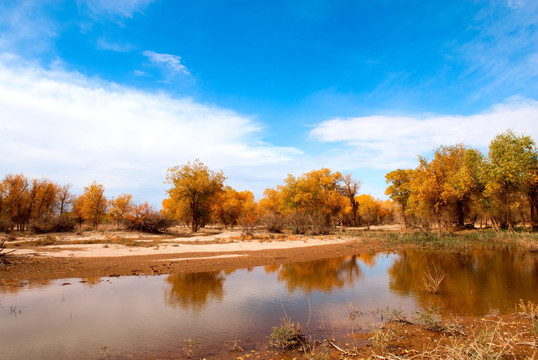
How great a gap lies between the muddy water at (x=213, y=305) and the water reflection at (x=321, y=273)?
0.06 m

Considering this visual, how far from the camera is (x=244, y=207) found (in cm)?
7375

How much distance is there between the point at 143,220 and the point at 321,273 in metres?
31.8

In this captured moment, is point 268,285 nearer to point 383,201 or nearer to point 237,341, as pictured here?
point 237,341

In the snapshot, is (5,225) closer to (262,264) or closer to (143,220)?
(143,220)

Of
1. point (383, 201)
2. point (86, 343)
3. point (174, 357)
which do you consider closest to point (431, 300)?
point (174, 357)

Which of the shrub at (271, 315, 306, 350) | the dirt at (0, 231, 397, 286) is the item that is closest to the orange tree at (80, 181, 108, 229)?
the dirt at (0, 231, 397, 286)

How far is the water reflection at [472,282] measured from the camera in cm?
1008

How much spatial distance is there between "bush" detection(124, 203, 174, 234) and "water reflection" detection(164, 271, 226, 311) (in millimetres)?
28581

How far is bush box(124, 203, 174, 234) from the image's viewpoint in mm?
41125

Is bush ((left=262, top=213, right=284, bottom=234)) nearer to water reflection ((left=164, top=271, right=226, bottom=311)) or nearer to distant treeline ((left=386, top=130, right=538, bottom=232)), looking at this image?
distant treeline ((left=386, top=130, right=538, bottom=232))

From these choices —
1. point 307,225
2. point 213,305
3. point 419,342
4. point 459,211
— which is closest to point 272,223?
point 307,225

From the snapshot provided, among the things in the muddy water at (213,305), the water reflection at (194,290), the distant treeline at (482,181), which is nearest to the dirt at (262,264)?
the muddy water at (213,305)

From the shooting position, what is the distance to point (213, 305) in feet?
33.7

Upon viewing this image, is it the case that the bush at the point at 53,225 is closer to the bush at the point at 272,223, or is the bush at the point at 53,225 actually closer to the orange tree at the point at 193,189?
the orange tree at the point at 193,189
